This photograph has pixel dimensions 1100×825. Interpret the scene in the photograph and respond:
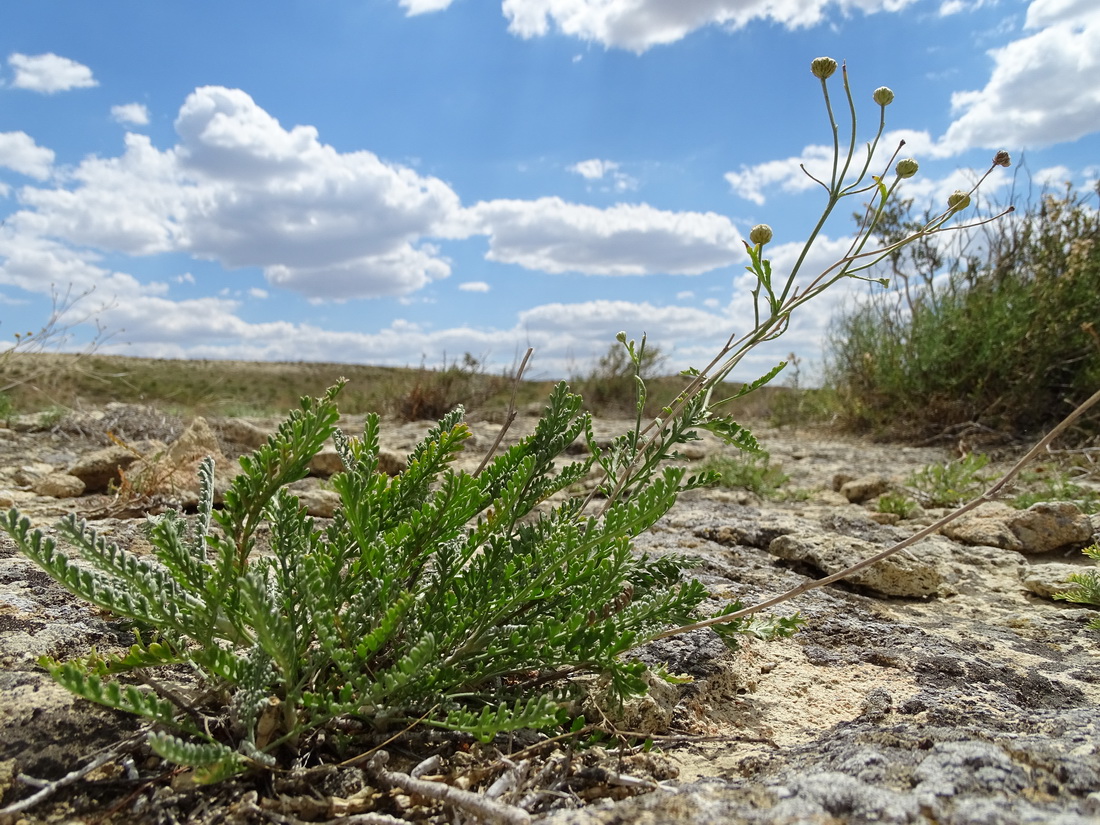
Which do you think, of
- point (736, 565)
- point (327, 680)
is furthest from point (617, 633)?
point (736, 565)

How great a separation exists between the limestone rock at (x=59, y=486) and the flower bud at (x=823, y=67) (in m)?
3.70

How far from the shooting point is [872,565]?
244 cm

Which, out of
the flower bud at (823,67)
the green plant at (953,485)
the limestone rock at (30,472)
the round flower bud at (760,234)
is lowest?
the limestone rock at (30,472)

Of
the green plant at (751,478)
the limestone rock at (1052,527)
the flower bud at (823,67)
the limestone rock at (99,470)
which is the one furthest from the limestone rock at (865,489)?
the limestone rock at (99,470)

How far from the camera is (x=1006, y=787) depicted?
1.04 metres

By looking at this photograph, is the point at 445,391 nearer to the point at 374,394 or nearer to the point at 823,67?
the point at 374,394

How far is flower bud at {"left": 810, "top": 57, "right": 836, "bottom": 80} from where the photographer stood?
143 cm

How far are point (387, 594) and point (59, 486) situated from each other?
2.98m

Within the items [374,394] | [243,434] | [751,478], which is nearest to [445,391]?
[374,394]

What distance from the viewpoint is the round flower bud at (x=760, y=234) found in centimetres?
144

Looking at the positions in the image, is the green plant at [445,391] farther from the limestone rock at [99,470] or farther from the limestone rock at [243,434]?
the limestone rock at [99,470]

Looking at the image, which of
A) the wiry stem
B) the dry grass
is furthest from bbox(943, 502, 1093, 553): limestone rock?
the dry grass

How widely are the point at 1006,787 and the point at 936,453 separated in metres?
5.96

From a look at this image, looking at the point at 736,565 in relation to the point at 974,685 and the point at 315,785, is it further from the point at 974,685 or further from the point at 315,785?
the point at 315,785
